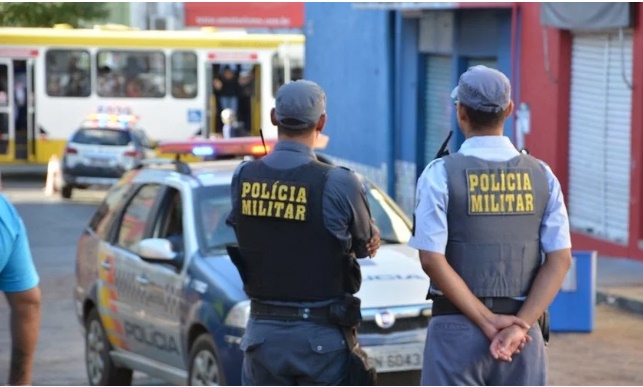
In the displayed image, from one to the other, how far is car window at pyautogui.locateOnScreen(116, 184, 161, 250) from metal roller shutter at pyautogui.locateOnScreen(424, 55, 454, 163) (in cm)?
1324

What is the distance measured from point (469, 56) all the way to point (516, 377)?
17238 mm

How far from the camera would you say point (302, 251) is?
5.09 metres

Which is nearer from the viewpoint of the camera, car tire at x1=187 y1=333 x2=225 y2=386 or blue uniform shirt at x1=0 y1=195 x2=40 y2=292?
blue uniform shirt at x1=0 y1=195 x2=40 y2=292

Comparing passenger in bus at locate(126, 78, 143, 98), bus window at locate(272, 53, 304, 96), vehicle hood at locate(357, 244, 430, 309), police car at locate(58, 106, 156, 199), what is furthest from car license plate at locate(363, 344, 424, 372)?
passenger in bus at locate(126, 78, 143, 98)

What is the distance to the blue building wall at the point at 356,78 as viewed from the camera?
2498 cm

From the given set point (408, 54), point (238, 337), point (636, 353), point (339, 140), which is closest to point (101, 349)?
point (238, 337)

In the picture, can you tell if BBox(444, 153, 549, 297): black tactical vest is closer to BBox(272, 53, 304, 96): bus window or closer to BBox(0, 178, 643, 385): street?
BBox(0, 178, 643, 385): street

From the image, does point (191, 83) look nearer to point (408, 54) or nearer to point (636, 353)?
point (408, 54)

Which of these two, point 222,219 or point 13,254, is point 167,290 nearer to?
point 222,219

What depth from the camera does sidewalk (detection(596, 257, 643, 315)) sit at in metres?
13.4

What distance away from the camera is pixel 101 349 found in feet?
31.6

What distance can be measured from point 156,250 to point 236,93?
2503 cm

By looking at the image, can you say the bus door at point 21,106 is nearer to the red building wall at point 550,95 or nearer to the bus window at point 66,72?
the bus window at point 66,72

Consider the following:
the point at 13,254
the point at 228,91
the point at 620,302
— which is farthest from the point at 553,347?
the point at 228,91
